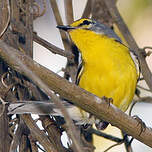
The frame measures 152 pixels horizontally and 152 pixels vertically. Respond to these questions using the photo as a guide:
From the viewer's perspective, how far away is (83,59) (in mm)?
3602

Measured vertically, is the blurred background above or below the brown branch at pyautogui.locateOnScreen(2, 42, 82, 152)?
below

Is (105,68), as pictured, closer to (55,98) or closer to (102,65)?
(102,65)

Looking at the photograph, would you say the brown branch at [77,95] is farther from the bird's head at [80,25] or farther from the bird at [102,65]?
the bird's head at [80,25]

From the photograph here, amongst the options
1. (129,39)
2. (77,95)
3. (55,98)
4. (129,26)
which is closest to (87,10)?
(129,39)

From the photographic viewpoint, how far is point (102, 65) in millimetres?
3473

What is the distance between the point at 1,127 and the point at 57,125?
0.51 m

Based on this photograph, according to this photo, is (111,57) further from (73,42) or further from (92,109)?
(92,109)

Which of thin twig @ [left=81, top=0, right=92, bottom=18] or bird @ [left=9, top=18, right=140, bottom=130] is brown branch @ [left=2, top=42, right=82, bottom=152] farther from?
thin twig @ [left=81, top=0, right=92, bottom=18]

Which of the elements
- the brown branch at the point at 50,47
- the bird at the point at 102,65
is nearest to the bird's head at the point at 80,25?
the bird at the point at 102,65

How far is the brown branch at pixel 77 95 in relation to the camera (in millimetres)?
2006

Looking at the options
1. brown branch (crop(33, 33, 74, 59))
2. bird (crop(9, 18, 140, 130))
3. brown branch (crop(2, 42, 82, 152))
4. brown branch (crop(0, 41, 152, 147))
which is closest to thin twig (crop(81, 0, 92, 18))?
bird (crop(9, 18, 140, 130))

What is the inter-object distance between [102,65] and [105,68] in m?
0.04

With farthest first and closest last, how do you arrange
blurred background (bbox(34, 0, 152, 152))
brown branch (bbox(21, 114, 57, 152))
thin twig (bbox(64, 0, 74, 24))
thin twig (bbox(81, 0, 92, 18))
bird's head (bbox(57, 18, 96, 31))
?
blurred background (bbox(34, 0, 152, 152)), thin twig (bbox(81, 0, 92, 18)), thin twig (bbox(64, 0, 74, 24)), bird's head (bbox(57, 18, 96, 31)), brown branch (bbox(21, 114, 57, 152))

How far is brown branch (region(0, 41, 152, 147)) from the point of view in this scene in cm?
201
